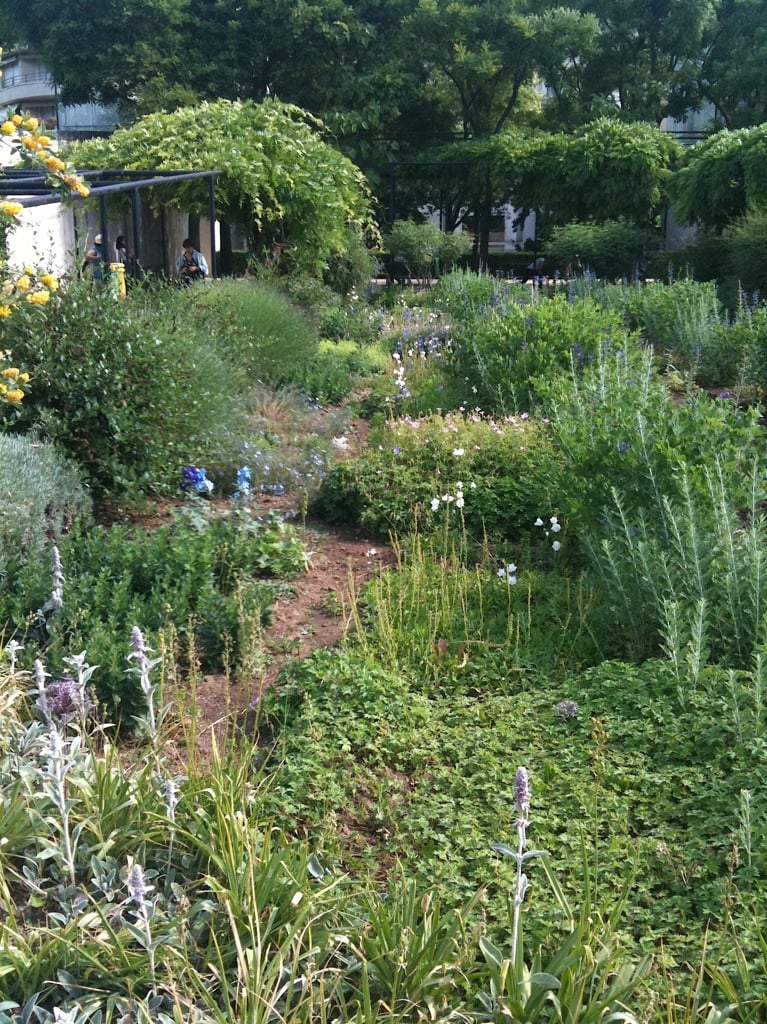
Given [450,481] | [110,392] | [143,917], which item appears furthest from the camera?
[450,481]

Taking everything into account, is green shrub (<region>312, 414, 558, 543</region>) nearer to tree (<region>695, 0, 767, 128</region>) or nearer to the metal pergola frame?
the metal pergola frame

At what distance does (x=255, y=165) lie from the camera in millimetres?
14445

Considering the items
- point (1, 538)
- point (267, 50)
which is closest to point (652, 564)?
point (1, 538)

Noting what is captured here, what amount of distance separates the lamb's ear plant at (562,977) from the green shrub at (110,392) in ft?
12.7

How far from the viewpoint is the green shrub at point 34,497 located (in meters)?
4.55

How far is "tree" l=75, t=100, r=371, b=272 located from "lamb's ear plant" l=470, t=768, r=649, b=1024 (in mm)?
13069

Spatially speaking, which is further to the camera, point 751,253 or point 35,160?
point 751,253

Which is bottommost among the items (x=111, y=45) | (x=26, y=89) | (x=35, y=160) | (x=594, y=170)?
(x=35, y=160)

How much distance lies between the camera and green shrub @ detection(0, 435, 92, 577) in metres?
4.55

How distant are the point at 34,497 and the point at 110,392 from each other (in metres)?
1.17

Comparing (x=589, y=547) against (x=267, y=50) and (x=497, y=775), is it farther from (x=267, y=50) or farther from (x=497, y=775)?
(x=267, y=50)

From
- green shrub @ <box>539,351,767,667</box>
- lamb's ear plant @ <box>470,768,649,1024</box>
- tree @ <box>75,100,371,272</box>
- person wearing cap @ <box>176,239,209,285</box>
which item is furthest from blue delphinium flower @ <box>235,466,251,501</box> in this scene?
tree @ <box>75,100,371,272</box>

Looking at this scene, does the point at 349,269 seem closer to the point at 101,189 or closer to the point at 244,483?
the point at 101,189

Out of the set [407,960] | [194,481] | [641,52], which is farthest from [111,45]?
[407,960]
